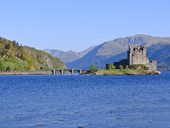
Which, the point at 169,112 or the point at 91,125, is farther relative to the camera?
the point at 169,112

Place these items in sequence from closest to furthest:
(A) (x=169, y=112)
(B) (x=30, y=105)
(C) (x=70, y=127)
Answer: (C) (x=70, y=127) → (A) (x=169, y=112) → (B) (x=30, y=105)

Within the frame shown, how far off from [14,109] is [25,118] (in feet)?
33.0

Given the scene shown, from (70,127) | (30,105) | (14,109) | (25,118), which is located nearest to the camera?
(70,127)

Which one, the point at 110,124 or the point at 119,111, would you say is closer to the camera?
the point at 110,124

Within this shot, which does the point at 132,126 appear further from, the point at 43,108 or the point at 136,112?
the point at 43,108

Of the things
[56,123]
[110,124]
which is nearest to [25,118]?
[56,123]

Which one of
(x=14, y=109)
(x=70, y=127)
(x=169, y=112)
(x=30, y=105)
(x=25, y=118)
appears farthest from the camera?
(x=30, y=105)

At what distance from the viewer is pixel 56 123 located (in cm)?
5006

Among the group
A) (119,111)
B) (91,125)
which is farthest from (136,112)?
(91,125)

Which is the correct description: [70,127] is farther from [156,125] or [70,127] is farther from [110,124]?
[156,125]

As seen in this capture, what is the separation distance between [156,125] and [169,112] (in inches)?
420

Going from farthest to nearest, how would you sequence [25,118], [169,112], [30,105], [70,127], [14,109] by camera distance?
[30,105]
[14,109]
[169,112]
[25,118]
[70,127]

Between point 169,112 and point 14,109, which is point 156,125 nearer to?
point 169,112

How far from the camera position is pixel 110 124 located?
1954 inches
